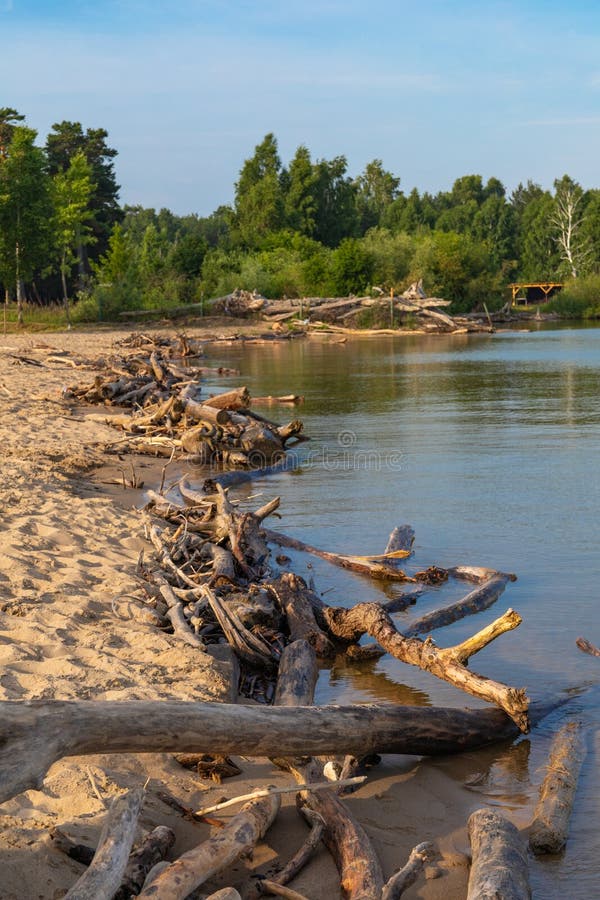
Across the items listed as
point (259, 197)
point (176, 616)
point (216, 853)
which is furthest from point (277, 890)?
point (259, 197)

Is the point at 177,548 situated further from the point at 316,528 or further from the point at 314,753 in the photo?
the point at 314,753

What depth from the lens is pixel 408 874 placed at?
3619mm

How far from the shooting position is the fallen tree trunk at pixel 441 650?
5082 millimetres

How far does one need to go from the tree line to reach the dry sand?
34.4 metres

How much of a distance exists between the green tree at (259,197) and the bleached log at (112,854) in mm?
74236

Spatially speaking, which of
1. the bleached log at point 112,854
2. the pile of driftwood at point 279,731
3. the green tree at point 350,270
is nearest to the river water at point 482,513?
the pile of driftwood at point 279,731

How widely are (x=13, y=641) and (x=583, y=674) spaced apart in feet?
12.2

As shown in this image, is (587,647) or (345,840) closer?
(345,840)

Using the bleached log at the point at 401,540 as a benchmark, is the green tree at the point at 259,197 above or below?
above

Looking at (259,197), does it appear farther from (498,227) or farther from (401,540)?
(401,540)

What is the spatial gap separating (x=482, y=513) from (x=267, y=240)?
6414 cm

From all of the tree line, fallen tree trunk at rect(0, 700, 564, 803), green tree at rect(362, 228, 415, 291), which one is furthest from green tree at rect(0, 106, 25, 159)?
fallen tree trunk at rect(0, 700, 564, 803)

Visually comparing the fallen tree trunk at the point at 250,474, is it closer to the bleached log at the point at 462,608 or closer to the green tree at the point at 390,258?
the bleached log at the point at 462,608

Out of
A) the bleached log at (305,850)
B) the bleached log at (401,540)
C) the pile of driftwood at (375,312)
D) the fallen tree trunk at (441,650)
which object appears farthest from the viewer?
the pile of driftwood at (375,312)
